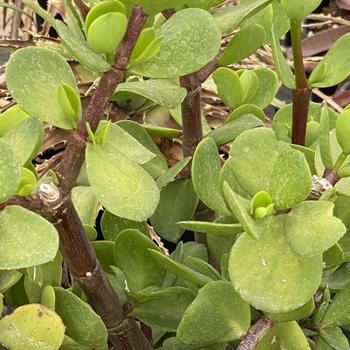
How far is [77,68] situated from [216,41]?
778 millimetres

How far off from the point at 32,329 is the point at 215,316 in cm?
10

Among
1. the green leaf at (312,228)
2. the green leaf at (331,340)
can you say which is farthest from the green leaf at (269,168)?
the green leaf at (331,340)

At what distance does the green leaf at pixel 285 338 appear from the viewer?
1.37 feet

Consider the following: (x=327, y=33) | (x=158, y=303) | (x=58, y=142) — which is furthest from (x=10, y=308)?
(x=327, y=33)

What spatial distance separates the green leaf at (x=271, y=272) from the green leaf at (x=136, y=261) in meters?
0.09

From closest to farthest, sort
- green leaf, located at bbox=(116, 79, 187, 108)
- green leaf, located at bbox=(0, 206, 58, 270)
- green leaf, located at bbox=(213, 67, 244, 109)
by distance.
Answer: green leaf, located at bbox=(0, 206, 58, 270)
green leaf, located at bbox=(116, 79, 187, 108)
green leaf, located at bbox=(213, 67, 244, 109)

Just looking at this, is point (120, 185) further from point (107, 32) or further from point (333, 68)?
point (333, 68)

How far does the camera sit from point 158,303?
0.46 metres

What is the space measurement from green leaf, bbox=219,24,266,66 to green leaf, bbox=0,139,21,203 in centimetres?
22

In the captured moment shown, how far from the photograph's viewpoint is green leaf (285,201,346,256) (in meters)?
0.36

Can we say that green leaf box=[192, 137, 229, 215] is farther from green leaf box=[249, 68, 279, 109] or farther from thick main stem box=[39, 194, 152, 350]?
green leaf box=[249, 68, 279, 109]

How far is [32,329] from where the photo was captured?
39 centimetres

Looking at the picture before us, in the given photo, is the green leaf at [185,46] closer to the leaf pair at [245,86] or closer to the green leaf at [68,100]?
the green leaf at [68,100]

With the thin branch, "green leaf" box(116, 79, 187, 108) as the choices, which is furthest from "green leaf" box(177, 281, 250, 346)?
"green leaf" box(116, 79, 187, 108)
